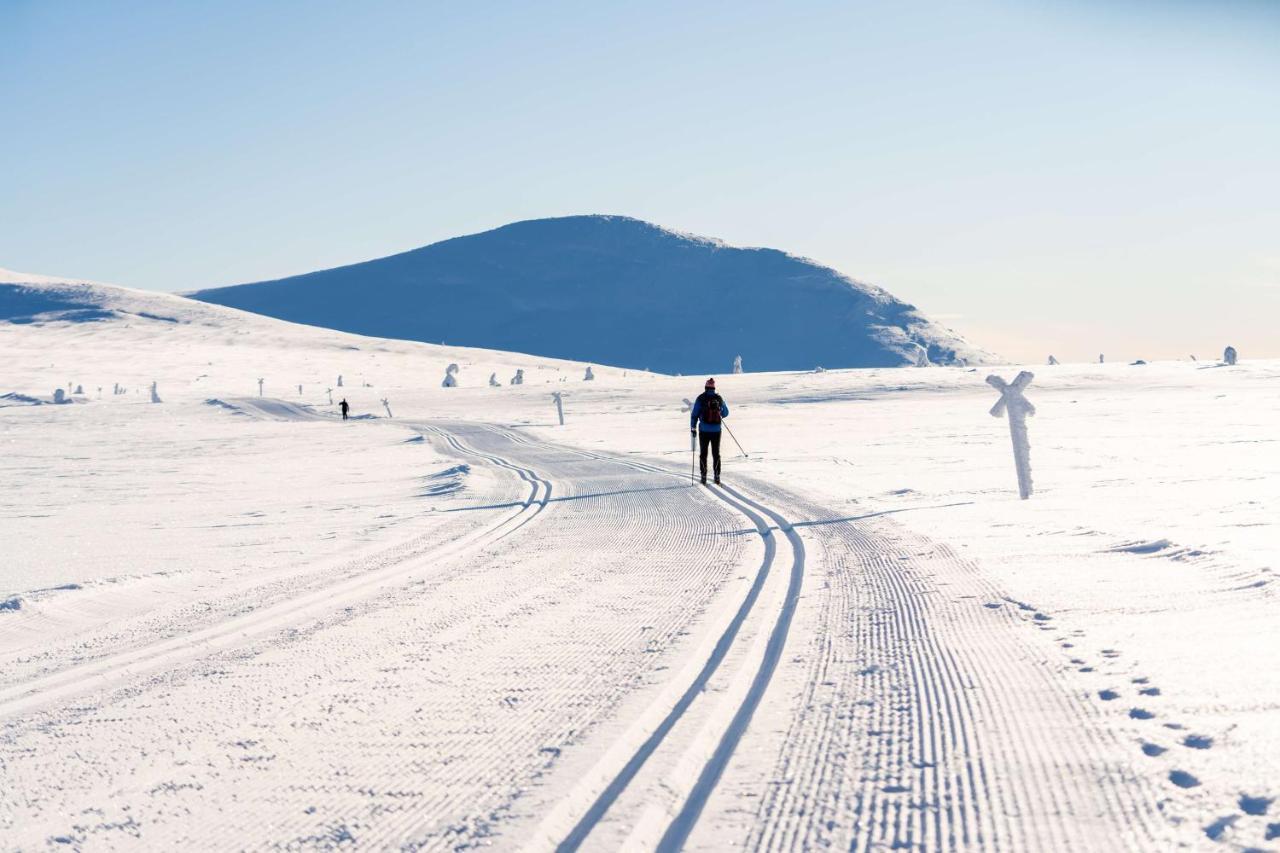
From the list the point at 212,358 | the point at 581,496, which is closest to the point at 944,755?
the point at 581,496

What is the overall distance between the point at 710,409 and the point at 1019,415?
5.11m

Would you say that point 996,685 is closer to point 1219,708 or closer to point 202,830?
point 1219,708

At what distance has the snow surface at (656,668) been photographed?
14.0 feet

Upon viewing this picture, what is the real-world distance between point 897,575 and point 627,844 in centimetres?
621

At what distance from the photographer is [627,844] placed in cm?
393

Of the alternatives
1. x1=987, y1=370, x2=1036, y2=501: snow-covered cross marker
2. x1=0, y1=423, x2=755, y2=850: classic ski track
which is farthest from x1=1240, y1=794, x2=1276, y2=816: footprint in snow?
x1=987, y1=370, x2=1036, y2=501: snow-covered cross marker

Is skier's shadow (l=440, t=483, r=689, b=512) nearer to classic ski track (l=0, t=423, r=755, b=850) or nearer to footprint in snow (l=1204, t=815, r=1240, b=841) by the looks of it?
classic ski track (l=0, t=423, r=755, b=850)

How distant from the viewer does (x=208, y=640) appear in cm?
781

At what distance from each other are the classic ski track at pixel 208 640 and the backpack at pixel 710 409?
295 inches

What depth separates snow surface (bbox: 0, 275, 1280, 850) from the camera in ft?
14.0

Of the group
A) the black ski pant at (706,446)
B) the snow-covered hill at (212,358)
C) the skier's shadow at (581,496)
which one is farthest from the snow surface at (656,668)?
the snow-covered hill at (212,358)

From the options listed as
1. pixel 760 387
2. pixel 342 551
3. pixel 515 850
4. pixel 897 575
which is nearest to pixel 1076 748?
pixel 515 850

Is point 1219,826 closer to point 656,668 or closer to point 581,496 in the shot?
point 656,668

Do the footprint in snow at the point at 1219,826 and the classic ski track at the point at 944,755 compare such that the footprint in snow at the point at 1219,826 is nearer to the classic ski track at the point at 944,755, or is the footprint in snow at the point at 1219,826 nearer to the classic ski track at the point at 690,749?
the classic ski track at the point at 944,755
